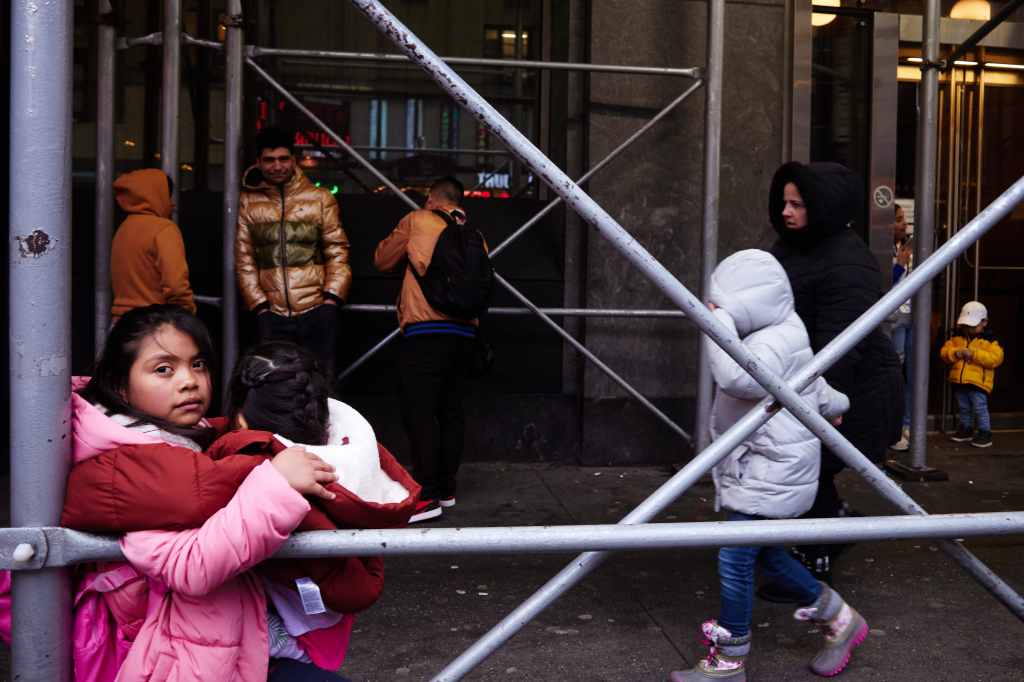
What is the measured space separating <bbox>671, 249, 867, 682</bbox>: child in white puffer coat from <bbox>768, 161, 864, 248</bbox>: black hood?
0.59 meters

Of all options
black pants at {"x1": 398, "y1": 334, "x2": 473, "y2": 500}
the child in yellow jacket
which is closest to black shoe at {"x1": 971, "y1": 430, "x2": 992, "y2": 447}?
the child in yellow jacket

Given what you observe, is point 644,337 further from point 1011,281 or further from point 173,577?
point 173,577

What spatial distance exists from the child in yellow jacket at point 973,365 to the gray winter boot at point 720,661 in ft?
15.7

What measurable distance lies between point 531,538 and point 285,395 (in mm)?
553

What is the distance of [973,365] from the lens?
7.37 m

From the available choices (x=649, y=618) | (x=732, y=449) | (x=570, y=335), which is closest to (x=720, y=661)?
(x=649, y=618)

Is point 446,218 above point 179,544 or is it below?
above

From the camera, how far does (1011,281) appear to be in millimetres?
7965

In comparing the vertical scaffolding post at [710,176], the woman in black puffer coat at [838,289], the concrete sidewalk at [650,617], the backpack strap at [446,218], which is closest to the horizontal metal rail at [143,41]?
the backpack strap at [446,218]

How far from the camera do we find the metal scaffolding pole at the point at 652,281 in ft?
6.70

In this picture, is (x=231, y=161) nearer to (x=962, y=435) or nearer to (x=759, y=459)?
(x=759, y=459)

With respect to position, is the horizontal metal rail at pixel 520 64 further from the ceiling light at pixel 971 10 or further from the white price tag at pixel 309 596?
the white price tag at pixel 309 596

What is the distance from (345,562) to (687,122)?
4.89m

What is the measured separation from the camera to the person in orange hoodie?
4895 mm
